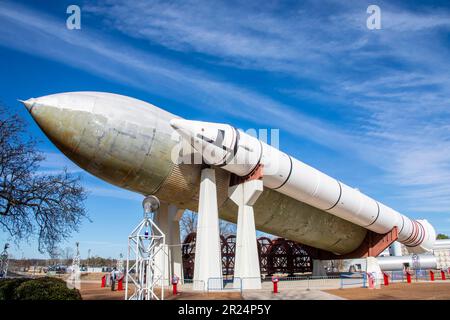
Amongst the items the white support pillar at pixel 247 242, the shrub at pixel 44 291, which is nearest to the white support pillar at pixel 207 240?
the white support pillar at pixel 247 242

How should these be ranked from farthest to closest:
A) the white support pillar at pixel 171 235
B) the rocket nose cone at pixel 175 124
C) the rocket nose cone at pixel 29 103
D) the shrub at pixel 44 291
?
the white support pillar at pixel 171 235 → the rocket nose cone at pixel 175 124 → the rocket nose cone at pixel 29 103 → the shrub at pixel 44 291

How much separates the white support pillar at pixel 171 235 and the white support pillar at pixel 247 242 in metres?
3.75

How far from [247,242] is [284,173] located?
3263 mm

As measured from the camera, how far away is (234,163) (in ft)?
46.9

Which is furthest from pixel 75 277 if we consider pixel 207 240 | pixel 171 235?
pixel 207 240

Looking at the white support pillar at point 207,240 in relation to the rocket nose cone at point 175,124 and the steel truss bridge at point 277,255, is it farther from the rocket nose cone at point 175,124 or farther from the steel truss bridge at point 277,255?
the steel truss bridge at point 277,255

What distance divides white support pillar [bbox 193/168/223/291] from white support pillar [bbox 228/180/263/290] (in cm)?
99

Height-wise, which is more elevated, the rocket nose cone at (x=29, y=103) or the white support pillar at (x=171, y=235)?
the rocket nose cone at (x=29, y=103)

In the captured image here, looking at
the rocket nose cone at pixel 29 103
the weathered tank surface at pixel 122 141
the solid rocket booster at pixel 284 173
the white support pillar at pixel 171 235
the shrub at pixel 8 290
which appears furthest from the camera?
the white support pillar at pixel 171 235

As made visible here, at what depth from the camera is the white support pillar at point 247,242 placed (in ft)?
47.7

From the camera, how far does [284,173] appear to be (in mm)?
15336

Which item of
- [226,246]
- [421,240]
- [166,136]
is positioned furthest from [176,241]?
[421,240]
